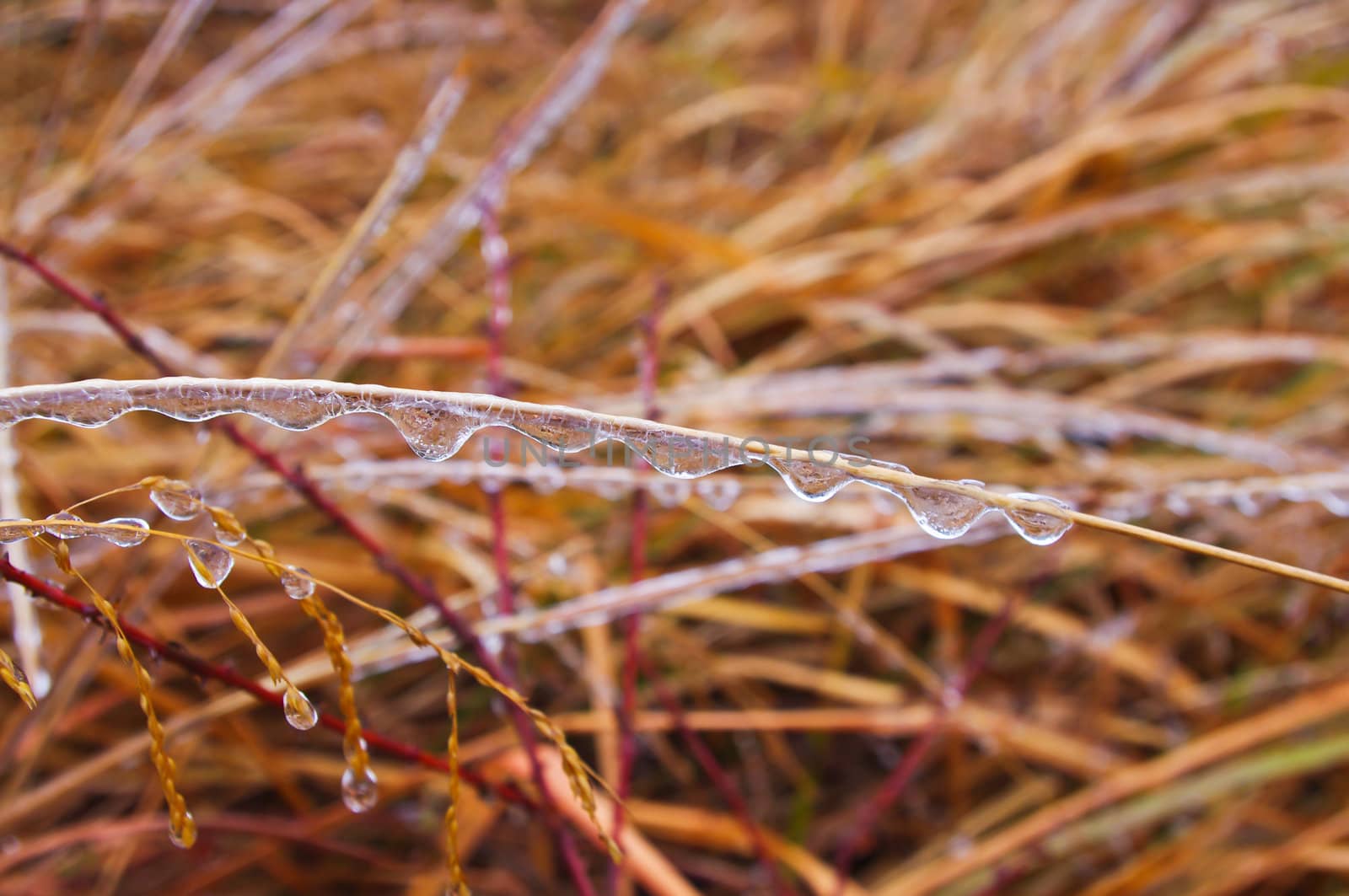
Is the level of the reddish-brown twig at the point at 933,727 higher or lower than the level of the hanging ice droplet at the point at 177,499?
lower

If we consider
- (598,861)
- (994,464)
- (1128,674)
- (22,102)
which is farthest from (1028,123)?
(22,102)

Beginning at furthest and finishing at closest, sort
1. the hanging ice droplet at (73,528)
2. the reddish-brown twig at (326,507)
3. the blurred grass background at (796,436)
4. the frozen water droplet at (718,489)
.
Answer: the blurred grass background at (796,436) < the frozen water droplet at (718,489) < the reddish-brown twig at (326,507) < the hanging ice droplet at (73,528)

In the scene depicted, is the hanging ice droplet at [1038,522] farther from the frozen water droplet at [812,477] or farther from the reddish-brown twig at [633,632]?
the reddish-brown twig at [633,632]

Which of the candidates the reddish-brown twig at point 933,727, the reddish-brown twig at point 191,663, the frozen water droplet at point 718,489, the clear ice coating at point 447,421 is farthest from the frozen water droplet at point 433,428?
the reddish-brown twig at point 933,727

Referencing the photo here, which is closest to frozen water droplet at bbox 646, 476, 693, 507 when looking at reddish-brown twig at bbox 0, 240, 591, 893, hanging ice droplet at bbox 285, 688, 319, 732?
reddish-brown twig at bbox 0, 240, 591, 893

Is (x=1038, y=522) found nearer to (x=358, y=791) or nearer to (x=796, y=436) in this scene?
(x=358, y=791)

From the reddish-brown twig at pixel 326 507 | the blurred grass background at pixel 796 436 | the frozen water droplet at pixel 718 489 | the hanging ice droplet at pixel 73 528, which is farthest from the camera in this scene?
the blurred grass background at pixel 796 436

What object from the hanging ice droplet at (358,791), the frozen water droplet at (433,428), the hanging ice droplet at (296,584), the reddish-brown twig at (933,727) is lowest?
the reddish-brown twig at (933,727)

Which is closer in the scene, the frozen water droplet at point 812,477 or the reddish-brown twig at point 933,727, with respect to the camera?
the frozen water droplet at point 812,477
